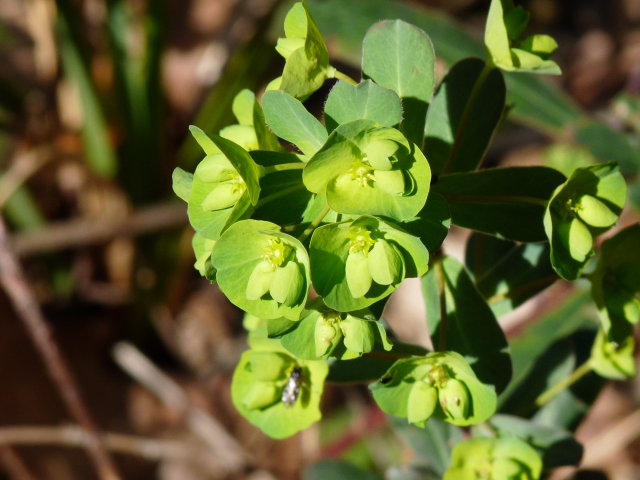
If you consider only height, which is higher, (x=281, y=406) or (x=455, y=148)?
(x=455, y=148)

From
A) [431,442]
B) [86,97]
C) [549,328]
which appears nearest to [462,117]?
[431,442]

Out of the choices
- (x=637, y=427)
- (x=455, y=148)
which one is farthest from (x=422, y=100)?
(x=637, y=427)

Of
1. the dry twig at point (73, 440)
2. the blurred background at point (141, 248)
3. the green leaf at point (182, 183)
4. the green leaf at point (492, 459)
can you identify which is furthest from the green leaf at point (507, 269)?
the dry twig at point (73, 440)

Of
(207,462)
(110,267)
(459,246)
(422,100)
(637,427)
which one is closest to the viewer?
(422,100)

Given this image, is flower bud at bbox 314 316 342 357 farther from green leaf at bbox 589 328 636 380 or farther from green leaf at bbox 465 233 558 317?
green leaf at bbox 589 328 636 380

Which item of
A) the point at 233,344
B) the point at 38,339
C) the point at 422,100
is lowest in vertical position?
the point at 233,344

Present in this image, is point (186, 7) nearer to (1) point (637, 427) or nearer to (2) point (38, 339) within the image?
(2) point (38, 339)

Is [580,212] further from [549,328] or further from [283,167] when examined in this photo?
[549,328]

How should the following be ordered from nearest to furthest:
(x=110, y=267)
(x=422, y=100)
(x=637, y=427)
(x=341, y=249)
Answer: (x=341, y=249)
(x=422, y=100)
(x=637, y=427)
(x=110, y=267)
